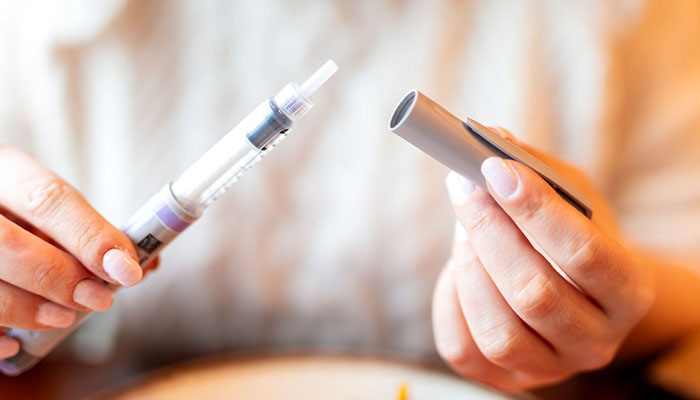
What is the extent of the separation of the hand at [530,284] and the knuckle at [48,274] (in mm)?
179

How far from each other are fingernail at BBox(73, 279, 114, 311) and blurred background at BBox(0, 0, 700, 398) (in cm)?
17

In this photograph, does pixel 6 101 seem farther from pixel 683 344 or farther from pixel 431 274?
pixel 683 344

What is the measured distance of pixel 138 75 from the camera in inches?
17.7

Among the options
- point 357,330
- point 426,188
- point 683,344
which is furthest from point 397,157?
point 683,344

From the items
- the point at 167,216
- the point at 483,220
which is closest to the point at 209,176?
the point at 167,216

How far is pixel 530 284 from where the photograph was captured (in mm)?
290

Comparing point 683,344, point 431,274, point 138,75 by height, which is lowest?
point 683,344

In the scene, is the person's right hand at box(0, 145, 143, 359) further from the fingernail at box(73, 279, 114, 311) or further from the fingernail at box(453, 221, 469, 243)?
the fingernail at box(453, 221, 469, 243)

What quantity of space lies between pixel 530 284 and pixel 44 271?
21 centimetres

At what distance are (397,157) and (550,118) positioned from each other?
0.12 metres

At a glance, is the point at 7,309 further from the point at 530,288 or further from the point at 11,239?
the point at 530,288

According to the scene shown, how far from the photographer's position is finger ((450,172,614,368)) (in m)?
0.29

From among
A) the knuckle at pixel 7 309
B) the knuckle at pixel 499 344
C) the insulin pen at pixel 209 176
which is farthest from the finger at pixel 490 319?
the knuckle at pixel 7 309

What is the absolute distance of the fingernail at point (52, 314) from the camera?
306 mm
